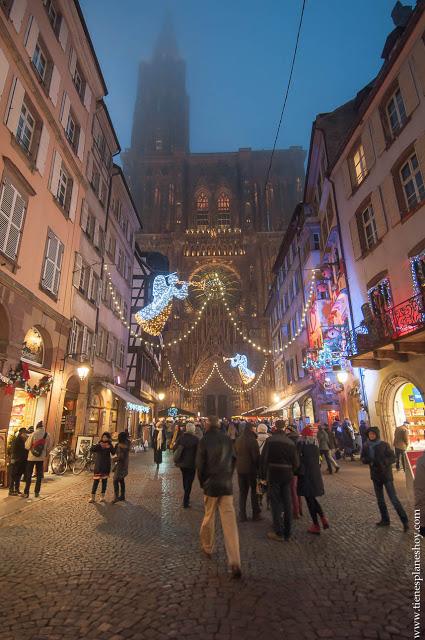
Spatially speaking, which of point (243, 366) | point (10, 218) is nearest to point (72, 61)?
point (10, 218)

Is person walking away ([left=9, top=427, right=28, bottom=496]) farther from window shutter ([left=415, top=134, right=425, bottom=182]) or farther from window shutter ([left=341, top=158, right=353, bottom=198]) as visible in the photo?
window shutter ([left=341, top=158, right=353, bottom=198])

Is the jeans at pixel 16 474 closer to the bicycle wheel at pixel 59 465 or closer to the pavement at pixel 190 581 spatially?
the pavement at pixel 190 581

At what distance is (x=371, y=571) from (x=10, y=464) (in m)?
9.03

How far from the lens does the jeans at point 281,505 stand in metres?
5.79

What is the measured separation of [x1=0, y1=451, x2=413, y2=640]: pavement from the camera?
3.26 meters

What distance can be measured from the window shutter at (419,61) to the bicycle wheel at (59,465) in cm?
1750

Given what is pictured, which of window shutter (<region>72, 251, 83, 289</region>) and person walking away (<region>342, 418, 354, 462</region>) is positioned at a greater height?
window shutter (<region>72, 251, 83, 289</region>)

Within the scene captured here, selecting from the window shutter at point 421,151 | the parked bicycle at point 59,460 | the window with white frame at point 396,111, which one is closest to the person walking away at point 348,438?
the window shutter at point 421,151

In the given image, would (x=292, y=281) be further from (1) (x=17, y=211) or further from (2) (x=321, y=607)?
(2) (x=321, y=607)

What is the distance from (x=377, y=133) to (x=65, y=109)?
12954mm

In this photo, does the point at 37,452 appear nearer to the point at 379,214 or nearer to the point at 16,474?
the point at 16,474

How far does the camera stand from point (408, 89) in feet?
39.4

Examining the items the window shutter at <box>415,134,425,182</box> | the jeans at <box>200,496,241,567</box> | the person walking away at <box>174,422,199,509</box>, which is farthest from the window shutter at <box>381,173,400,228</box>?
the jeans at <box>200,496,241,567</box>

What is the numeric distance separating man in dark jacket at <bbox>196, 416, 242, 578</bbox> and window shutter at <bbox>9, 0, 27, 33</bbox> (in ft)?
45.7
